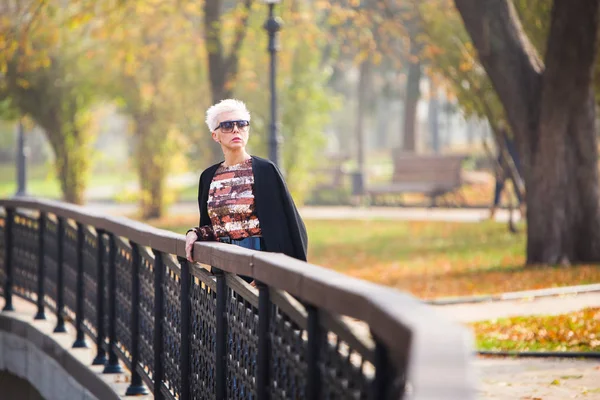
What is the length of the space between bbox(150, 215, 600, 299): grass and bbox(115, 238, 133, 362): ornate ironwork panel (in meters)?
5.89

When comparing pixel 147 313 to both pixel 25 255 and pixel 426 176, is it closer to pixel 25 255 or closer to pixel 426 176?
pixel 25 255

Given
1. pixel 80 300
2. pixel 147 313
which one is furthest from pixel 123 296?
pixel 80 300

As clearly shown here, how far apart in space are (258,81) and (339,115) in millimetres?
56896

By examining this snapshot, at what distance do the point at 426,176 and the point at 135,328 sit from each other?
24528 millimetres

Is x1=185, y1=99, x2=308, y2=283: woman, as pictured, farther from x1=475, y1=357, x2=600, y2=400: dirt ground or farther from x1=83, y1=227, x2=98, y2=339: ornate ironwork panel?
x1=83, y1=227, x2=98, y2=339: ornate ironwork panel

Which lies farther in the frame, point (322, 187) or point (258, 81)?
point (322, 187)

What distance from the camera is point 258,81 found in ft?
109

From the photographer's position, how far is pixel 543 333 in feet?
31.9

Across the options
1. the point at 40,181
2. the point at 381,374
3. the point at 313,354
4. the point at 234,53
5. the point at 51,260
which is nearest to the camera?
the point at 381,374

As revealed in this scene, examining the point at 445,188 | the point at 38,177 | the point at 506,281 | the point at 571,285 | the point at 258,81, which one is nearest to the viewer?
the point at 571,285

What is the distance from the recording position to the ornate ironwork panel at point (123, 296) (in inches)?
305

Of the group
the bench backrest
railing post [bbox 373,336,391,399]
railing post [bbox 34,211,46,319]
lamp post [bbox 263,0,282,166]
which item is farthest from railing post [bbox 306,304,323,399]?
the bench backrest

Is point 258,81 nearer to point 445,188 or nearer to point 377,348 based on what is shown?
point 445,188

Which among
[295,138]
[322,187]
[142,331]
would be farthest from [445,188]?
[142,331]
